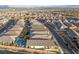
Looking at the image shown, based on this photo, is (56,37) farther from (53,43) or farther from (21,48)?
(21,48)

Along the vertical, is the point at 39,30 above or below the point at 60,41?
above

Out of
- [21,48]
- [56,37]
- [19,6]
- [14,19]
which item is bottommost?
[21,48]

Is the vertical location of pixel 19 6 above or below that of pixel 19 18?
above

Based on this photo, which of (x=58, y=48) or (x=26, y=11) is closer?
(x=58, y=48)
